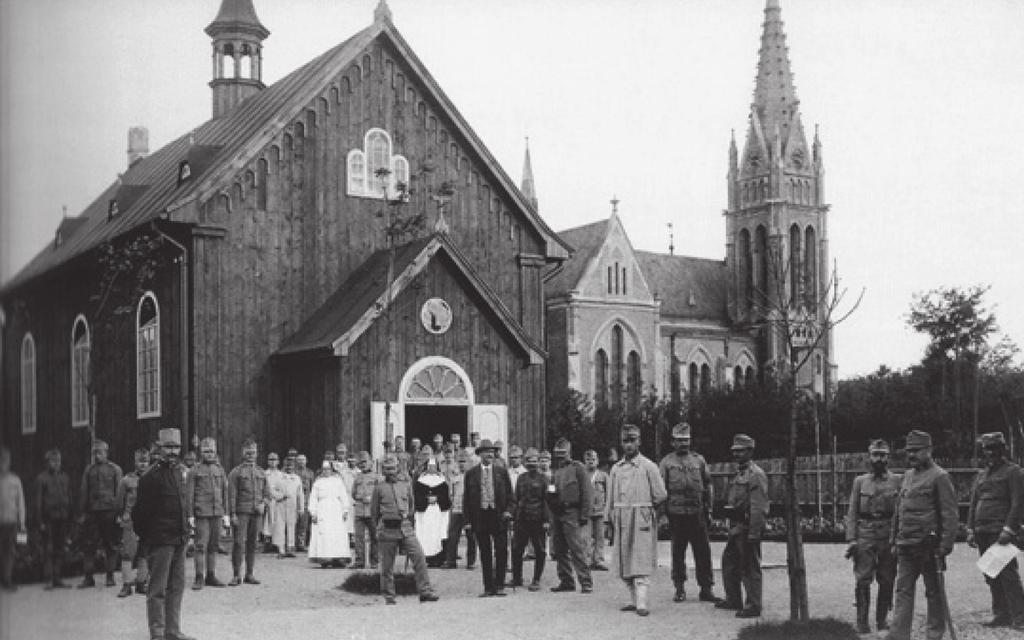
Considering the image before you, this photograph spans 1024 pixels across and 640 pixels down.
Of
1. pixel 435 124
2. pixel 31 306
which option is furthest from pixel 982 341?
pixel 31 306

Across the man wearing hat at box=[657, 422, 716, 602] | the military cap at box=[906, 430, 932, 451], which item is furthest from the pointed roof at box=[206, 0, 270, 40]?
the military cap at box=[906, 430, 932, 451]

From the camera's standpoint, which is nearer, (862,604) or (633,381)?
(862,604)

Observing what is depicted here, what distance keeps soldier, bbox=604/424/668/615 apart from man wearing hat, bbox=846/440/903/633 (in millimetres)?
2397

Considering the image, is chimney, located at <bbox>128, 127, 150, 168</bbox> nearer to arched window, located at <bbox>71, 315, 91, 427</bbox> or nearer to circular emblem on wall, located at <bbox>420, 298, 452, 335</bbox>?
arched window, located at <bbox>71, 315, 91, 427</bbox>

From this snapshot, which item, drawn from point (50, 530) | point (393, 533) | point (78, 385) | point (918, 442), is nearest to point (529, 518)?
point (393, 533)

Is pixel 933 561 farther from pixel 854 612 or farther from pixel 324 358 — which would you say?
pixel 324 358

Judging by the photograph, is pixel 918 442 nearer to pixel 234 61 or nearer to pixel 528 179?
Result: pixel 234 61

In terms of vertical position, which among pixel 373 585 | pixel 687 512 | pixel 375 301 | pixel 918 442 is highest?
pixel 375 301

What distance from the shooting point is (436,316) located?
26188 mm

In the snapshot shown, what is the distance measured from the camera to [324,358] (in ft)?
82.1

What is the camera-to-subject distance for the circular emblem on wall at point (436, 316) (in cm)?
2608

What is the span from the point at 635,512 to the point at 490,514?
2889mm

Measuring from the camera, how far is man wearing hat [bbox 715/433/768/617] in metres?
14.0

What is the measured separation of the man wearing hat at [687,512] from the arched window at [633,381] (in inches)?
2208
